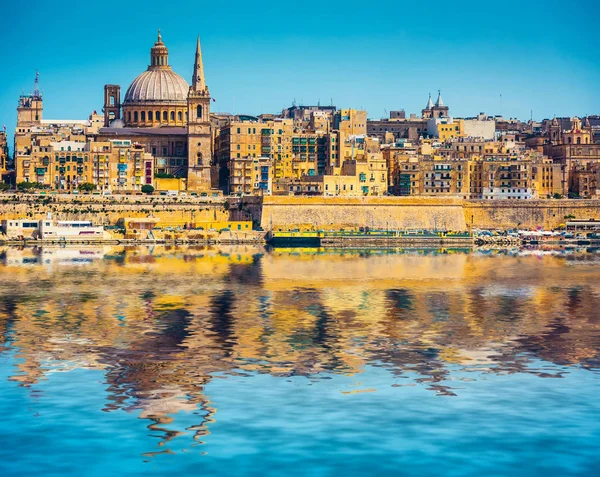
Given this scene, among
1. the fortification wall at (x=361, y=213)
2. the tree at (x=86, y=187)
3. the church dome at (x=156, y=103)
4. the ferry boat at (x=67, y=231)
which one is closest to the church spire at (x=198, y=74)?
the church dome at (x=156, y=103)

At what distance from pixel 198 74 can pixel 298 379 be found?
2576 inches

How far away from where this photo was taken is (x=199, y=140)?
8162 centimetres

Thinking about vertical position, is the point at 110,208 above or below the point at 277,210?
Answer: above

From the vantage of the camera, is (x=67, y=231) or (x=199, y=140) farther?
(x=199, y=140)

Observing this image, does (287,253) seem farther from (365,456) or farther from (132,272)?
(365,456)

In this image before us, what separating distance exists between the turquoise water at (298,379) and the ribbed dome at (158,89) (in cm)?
5143

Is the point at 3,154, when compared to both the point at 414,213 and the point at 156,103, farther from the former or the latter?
the point at 414,213

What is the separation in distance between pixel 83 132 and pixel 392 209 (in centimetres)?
2979

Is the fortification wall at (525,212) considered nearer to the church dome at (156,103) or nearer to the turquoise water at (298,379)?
the church dome at (156,103)

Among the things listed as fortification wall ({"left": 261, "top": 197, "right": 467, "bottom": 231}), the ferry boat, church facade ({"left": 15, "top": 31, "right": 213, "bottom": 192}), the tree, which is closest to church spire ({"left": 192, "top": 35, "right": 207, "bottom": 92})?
church facade ({"left": 15, "top": 31, "right": 213, "bottom": 192})

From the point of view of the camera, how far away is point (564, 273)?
47375 millimetres

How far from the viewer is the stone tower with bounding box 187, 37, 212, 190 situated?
81062 millimetres

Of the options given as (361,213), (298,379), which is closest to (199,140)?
(361,213)

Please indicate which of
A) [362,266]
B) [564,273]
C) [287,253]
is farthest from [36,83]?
[564,273]
